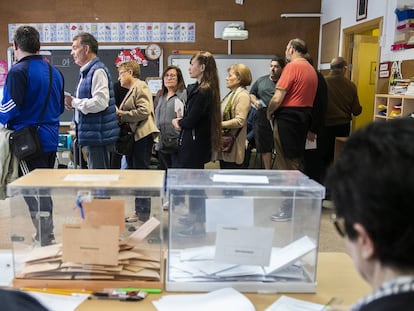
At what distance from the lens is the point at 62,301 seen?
3.70ft


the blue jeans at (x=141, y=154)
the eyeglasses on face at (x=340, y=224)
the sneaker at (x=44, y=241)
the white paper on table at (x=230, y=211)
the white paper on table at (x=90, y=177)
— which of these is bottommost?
the blue jeans at (x=141, y=154)

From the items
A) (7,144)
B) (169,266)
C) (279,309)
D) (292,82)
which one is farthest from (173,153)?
(279,309)

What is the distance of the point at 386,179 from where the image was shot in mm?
608

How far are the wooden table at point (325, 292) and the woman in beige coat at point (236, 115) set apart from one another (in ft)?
6.63

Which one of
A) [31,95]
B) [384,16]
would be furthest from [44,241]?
[384,16]

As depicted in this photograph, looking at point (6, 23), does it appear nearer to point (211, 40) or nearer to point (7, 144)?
point (211, 40)

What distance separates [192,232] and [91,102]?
5.58ft

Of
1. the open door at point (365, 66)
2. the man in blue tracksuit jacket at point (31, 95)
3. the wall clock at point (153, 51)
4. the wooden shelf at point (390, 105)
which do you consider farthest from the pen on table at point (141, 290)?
the wall clock at point (153, 51)

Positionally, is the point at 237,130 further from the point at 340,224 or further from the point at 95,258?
the point at 340,224

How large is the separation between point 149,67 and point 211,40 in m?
0.92

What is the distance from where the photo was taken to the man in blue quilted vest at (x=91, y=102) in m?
2.83

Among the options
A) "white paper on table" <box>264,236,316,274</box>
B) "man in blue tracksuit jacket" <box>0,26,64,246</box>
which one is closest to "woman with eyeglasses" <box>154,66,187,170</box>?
"man in blue tracksuit jacket" <box>0,26,64,246</box>

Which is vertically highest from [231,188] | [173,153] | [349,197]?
[349,197]

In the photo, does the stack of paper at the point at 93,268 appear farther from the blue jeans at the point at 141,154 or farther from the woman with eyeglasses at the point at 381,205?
the blue jeans at the point at 141,154
